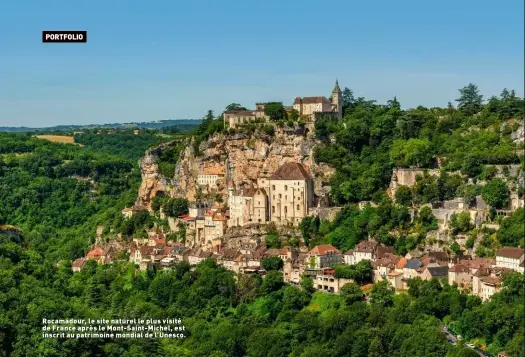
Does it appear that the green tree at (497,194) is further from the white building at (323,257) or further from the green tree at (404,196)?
the white building at (323,257)

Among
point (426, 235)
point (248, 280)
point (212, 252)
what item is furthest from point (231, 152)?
point (426, 235)

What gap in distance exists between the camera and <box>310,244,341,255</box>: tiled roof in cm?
5191

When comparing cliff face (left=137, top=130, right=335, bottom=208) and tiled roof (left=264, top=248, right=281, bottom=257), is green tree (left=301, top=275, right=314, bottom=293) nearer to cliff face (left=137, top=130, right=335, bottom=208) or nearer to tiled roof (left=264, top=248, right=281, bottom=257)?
tiled roof (left=264, top=248, right=281, bottom=257)

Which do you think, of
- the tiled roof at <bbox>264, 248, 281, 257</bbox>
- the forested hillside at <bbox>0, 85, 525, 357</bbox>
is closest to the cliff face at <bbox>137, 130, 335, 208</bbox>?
the forested hillside at <bbox>0, 85, 525, 357</bbox>

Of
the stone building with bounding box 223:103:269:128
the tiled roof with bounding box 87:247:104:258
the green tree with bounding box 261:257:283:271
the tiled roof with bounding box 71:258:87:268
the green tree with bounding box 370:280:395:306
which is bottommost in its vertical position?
the tiled roof with bounding box 71:258:87:268

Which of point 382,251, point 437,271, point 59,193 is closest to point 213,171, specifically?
point 382,251

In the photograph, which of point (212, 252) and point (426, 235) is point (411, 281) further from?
point (212, 252)

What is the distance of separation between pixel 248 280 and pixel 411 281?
9.04 metres

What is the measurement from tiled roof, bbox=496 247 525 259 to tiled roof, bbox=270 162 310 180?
13.3m

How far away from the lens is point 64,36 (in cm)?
3356

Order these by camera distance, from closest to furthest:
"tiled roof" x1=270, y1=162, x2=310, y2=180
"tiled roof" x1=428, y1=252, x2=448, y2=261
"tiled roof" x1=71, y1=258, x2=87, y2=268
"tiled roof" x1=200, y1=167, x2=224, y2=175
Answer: "tiled roof" x1=428, y1=252, x2=448, y2=261
"tiled roof" x1=270, y1=162, x2=310, y2=180
"tiled roof" x1=71, y1=258, x2=87, y2=268
"tiled roof" x1=200, y1=167, x2=224, y2=175

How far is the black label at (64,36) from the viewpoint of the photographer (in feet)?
107

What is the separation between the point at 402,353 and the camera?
42031 mm

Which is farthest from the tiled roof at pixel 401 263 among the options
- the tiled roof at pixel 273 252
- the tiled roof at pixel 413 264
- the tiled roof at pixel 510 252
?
the tiled roof at pixel 273 252
